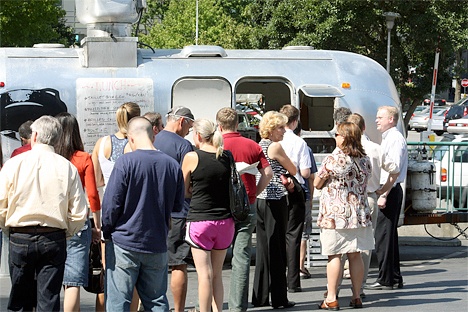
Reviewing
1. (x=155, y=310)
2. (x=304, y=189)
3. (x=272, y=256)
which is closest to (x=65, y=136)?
(x=155, y=310)

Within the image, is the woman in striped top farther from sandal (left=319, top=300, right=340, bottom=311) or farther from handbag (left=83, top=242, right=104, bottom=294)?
handbag (left=83, top=242, right=104, bottom=294)

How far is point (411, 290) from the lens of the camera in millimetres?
9703

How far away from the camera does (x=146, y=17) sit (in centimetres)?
5641

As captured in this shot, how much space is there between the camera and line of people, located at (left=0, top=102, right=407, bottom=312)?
628 cm

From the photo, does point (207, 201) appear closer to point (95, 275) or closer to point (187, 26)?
point (95, 275)

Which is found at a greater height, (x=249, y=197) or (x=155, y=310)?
(x=249, y=197)

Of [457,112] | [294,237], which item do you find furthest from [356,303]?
[457,112]

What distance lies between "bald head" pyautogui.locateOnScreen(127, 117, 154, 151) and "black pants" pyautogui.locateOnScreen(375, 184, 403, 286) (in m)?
3.82

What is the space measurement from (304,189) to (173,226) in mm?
2303

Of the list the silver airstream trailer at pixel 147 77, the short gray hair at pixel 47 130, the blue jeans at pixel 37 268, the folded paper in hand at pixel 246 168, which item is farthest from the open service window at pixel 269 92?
the blue jeans at pixel 37 268

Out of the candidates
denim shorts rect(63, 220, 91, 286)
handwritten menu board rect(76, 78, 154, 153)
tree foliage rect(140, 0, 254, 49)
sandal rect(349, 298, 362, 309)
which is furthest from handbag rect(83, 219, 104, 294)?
tree foliage rect(140, 0, 254, 49)

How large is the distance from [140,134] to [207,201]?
1020 millimetres

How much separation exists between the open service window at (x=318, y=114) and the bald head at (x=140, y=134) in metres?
4.75

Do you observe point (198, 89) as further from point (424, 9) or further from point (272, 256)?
point (424, 9)
